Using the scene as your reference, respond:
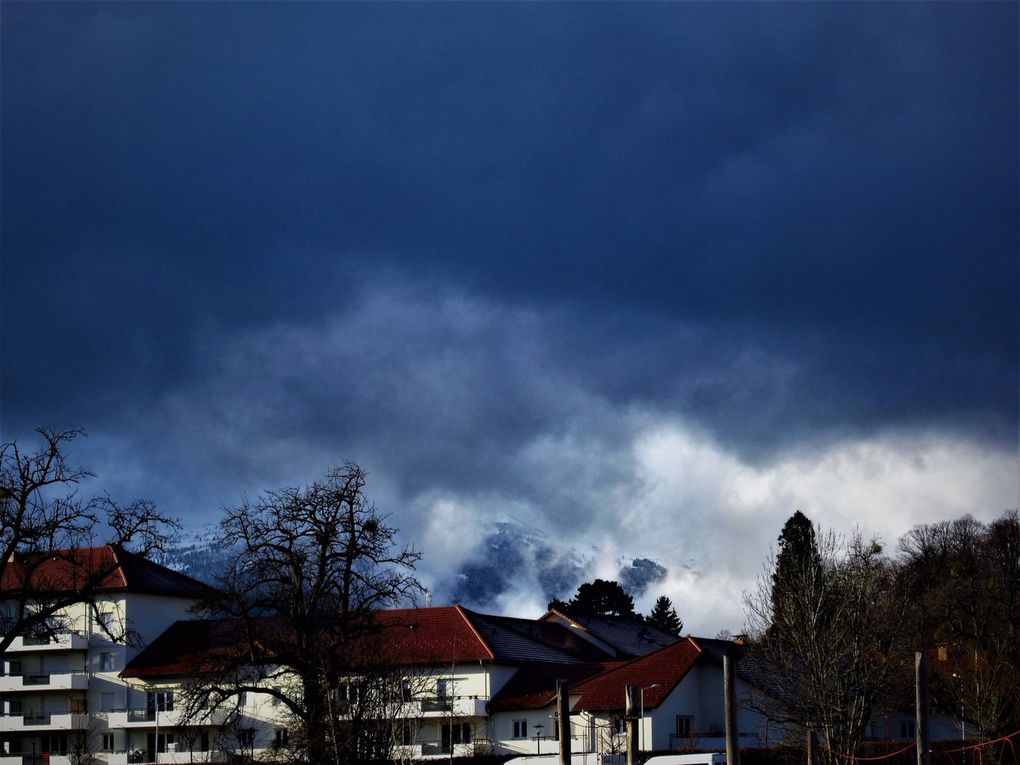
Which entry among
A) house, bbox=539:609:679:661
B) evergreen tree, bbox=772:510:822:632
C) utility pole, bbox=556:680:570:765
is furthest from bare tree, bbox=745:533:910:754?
house, bbox=539:609:679:661

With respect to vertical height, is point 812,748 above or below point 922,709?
below

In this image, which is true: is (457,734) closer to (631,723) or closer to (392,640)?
(392,640)

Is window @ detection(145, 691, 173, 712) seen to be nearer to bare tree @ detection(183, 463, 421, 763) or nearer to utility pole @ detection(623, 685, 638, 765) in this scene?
bare tree @ detection(183, 463, 421, 763)

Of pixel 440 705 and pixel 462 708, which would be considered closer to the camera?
pixel 440 705

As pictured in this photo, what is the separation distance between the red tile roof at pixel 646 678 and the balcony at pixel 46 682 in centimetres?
3991

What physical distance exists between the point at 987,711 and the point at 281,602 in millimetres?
36557

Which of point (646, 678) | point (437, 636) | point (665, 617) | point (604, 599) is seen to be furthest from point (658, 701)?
point (665, 617)

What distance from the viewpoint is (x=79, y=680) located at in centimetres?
9538

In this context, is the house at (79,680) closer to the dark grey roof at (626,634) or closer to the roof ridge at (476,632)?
the roof ridge at (476,632)

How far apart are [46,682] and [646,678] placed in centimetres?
4660

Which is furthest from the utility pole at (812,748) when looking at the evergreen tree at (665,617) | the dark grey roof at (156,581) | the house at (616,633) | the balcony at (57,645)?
the evergreen tree at (665,617)

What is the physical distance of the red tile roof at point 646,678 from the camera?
7412 centimetres

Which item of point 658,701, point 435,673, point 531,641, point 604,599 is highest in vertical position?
point 604,599

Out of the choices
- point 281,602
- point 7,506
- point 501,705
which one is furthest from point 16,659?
point 7,506
